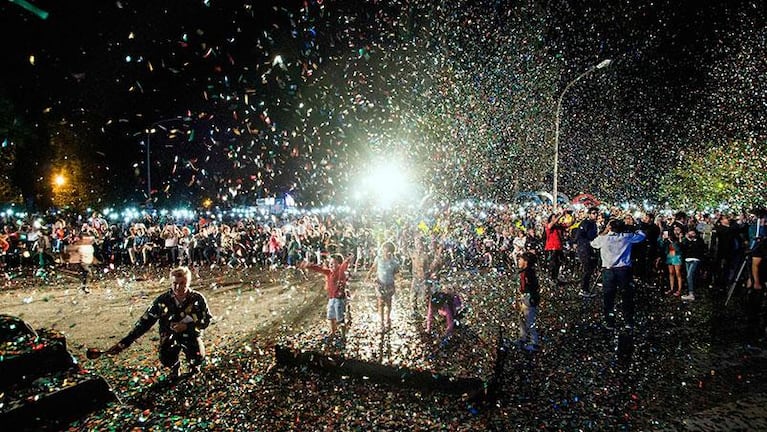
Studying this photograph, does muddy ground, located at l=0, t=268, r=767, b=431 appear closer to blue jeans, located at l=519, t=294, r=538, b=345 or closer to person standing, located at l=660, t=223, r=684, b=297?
blue jeans, located at l=519, t=294, r=538, b=345

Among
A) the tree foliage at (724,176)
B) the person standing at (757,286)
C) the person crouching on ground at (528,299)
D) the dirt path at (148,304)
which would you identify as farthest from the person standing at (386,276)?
the tree foliage at (724,176)

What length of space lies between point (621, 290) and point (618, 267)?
417mm

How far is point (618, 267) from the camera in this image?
7508mm

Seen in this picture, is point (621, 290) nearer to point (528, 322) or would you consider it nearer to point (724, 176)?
point (528, 322)

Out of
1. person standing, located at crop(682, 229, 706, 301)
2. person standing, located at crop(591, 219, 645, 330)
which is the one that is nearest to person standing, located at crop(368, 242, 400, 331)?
person standing, located at crop(591, 219, 645, 330)

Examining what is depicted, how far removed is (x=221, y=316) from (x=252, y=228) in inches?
380

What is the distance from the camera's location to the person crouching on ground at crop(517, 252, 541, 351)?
6613 millimetres

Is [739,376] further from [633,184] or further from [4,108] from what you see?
[633,184]

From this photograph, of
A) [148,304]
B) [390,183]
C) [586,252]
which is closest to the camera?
[148,304]

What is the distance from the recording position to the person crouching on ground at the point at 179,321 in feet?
19.3

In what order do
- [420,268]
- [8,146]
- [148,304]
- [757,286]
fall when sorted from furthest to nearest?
[8,146]
[148,304]
[420,268]
[757,286]

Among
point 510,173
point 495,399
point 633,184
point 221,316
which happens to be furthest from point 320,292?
point 633,184

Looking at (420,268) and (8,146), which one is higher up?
(8,146)

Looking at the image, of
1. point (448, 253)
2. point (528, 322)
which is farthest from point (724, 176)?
point (528, 322)
